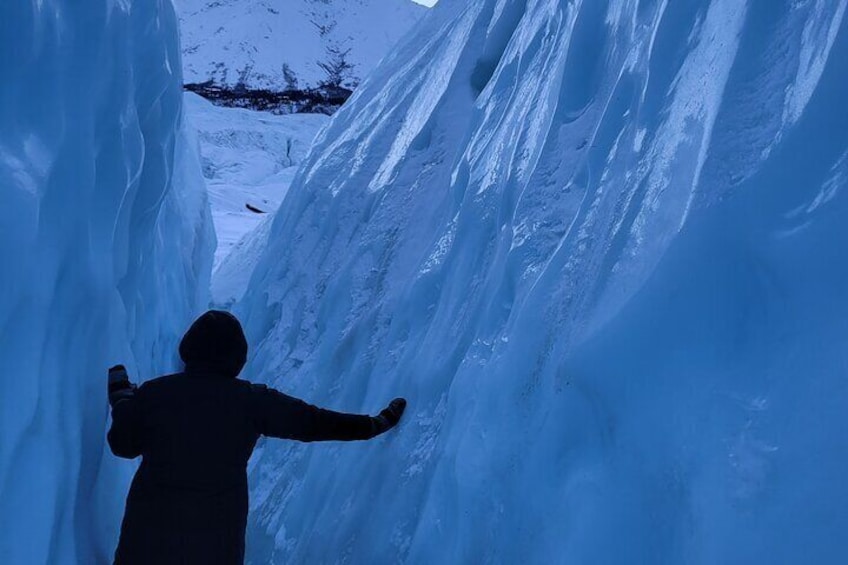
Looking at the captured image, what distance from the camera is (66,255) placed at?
2.56 metres

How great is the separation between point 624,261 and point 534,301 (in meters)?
0.41

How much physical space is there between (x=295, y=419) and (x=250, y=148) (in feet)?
97.1

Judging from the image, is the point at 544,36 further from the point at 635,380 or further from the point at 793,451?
the point at 793,451

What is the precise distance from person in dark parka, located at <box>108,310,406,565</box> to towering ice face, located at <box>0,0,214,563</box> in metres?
0.30

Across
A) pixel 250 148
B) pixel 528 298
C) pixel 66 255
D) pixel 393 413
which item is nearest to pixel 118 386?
pixel 66 255

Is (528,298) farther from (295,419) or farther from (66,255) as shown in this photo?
(66,255)

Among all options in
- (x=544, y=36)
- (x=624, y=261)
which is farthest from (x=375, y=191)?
(x=624, y=261)

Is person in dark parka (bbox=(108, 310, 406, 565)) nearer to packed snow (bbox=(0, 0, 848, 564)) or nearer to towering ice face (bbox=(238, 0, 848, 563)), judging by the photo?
packed snow (bbox=(0, 0, 848, 564))

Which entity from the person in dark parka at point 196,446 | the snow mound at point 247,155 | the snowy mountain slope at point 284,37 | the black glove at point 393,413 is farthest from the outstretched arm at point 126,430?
the snowy mountain slope at point 284,37

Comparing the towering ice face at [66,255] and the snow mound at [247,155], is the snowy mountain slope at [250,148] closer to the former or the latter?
the snow mound at [247,155]

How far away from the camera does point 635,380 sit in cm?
171

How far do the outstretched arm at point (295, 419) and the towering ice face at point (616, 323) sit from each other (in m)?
0.32

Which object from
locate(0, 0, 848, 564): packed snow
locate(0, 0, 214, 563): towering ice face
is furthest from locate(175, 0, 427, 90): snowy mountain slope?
locate(0, 0, 214, 563): towering ice face

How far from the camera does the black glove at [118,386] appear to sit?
2422 millimetres
